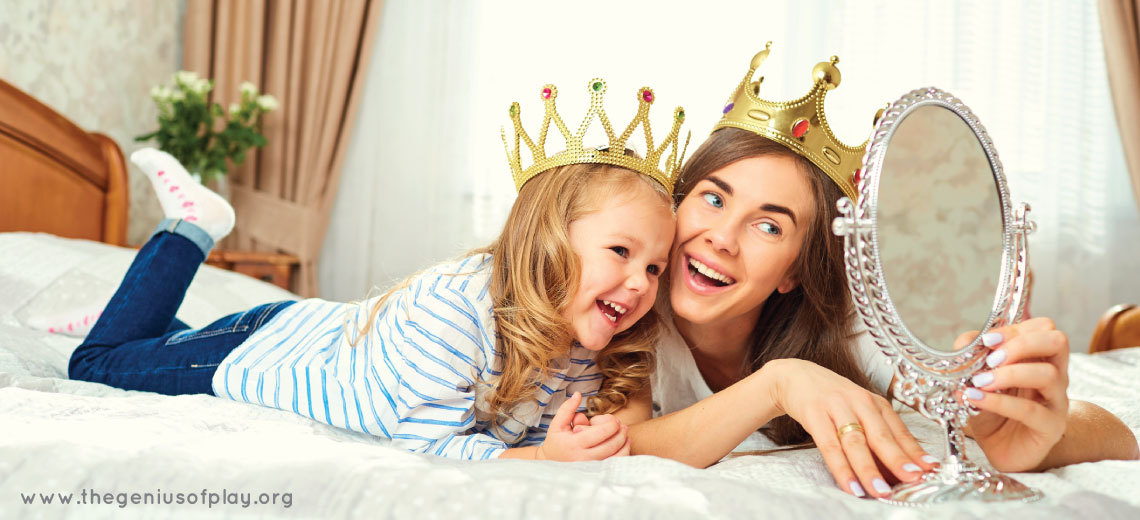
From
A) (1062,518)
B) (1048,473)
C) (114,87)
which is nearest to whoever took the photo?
(1062,518)

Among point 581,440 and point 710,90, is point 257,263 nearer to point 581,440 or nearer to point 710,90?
point 710,90

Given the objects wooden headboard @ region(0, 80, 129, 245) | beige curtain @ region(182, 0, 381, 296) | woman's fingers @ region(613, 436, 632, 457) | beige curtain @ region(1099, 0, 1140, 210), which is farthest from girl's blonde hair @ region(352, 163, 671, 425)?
beige curtain @ region(1099, 0, 1140, 210)

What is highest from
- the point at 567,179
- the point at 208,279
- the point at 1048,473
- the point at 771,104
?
the point at 771,104

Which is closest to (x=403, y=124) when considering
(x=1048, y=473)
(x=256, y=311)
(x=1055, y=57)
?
(x=256, y=311)

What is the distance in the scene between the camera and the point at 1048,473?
987mm

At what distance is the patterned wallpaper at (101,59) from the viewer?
275 cm

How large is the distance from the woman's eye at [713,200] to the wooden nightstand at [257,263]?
7.66 feet

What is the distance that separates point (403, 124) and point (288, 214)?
690 mm

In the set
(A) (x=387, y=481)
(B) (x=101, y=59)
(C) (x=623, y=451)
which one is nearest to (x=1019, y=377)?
(C) (x=623, y=451)

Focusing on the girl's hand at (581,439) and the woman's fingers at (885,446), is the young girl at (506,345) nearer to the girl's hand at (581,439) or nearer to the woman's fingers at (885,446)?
the girl's hand at (581,439)

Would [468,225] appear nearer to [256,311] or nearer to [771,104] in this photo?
[256,311]

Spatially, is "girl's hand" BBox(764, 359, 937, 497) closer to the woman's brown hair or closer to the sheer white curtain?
the woman's brown hair

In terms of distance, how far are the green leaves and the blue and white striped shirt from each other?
1.95 meters

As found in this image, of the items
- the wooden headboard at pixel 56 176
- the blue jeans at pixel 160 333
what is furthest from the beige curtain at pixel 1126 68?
the wooden headboard at pixel 56 176
